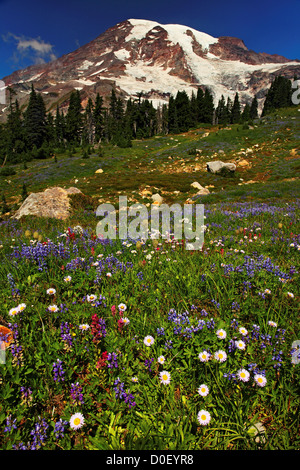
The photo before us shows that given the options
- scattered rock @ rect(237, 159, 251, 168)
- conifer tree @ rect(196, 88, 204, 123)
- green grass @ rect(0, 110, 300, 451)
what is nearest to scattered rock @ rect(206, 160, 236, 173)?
scattered rock @ rect(237, 159, 251, 168)

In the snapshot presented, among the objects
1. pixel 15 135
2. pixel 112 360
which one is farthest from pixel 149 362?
pixel 15 135

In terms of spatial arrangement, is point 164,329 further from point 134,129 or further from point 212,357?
point 134,129

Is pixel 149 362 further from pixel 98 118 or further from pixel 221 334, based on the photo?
pixel 98 118

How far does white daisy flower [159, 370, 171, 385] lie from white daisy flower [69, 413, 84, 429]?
73 centimetres

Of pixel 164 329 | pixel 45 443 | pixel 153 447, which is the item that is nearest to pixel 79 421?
pixel 45 443

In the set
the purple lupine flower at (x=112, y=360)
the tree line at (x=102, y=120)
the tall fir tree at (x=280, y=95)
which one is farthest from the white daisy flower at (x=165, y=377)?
the tall fir tree at (x=280, y=95)

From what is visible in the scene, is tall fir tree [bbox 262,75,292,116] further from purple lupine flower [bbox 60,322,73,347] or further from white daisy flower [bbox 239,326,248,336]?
purple lupine flower [bbox 60,322,73,347]

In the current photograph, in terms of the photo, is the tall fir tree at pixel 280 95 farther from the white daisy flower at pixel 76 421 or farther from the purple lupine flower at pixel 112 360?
the white daisy flower at pixel 76 421

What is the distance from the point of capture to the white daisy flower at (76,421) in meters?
1.71

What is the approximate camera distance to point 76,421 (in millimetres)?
1744

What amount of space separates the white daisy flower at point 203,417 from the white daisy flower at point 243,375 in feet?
1.34

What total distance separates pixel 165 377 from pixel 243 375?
0.71 meters

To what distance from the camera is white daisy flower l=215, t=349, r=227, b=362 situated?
6.96ft

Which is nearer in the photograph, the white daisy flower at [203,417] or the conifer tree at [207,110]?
the white daisy flower at [203,417]
